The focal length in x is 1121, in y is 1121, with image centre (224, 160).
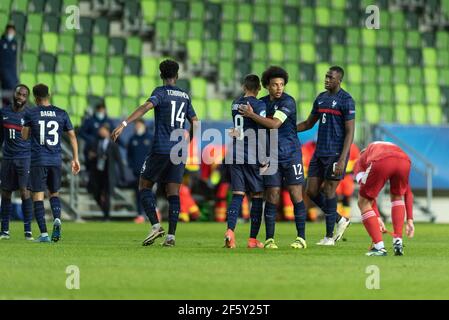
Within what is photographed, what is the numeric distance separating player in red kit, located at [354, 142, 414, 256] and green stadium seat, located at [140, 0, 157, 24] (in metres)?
16.6

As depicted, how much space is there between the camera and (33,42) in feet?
83.3

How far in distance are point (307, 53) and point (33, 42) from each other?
7182 millimetres

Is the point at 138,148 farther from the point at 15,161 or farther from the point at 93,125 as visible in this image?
the point at 15,161

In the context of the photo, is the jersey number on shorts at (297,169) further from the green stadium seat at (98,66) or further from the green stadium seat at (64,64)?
the green stadium seat at (98,66)

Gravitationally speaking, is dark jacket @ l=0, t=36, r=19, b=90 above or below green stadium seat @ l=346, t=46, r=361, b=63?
below

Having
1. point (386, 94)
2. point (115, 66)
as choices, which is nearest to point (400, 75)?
point (386, 94)

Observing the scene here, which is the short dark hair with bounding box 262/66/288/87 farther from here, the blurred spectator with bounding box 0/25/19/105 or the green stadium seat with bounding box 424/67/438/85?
the green stadium seat with bounding box 424/67/438/85

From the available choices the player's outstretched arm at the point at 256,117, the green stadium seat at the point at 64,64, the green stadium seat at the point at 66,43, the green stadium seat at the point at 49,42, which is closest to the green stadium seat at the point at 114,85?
the green stadium seat at the point at 64,64

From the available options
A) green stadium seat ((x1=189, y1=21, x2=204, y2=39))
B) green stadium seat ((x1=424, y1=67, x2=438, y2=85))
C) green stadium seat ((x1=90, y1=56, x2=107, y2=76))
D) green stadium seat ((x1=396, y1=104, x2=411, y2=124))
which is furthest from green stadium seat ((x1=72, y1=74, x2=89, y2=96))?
green stadium seat ((x1=424, y1=67, x2=438, y2=85))

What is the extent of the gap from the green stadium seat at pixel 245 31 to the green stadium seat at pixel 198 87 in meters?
1.86

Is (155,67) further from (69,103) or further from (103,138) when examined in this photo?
(103,138)

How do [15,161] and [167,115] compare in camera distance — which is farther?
[15,161]

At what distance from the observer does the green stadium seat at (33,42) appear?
25266 millimetres

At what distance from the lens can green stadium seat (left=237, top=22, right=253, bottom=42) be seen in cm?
2827
